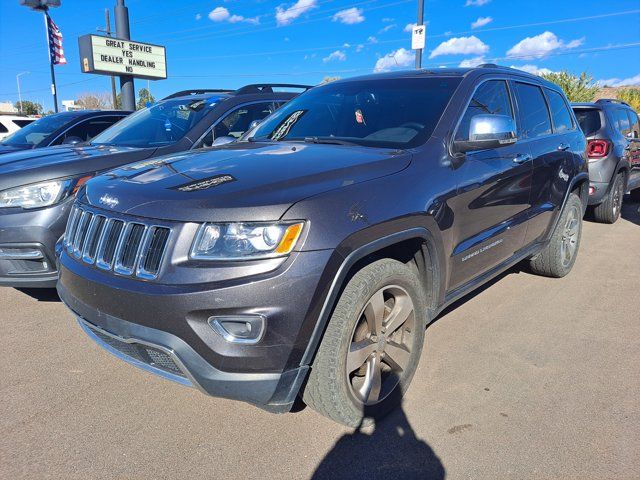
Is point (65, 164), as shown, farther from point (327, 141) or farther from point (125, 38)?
point (125, 38)

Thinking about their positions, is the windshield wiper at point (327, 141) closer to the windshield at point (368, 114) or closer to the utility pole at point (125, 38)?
the windshield at point (368, 114)

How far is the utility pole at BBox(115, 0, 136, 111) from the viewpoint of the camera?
14.3 m

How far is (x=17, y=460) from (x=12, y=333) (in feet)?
5.25

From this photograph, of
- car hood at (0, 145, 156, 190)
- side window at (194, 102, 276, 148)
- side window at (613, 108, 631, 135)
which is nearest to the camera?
car hood at (0, 145, 156, 190)

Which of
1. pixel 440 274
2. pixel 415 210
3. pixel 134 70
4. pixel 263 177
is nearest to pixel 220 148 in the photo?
pixel 263 177

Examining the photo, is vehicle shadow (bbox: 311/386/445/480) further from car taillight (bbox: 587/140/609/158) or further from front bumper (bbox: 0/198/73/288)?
car taillight (bbox: 587/140/609/158)

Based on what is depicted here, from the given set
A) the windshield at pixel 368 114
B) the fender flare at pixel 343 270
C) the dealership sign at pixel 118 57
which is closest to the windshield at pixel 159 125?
the windshield at pixel 368 114

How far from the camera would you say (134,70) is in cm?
1684

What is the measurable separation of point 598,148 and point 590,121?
20.0 inches

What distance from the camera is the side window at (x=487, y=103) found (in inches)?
124

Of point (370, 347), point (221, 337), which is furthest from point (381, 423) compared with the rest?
point (221, 337)

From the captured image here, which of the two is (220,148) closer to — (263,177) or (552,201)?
(263,177)

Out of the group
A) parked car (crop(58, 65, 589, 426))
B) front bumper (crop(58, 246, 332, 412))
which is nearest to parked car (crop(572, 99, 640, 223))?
parked car (crop(58, 65, 589, 426))

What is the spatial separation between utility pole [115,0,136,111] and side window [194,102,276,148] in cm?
1055
